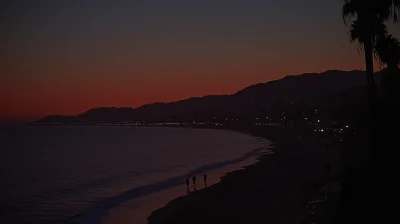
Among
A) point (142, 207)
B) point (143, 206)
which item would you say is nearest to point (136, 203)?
point (143, 206)

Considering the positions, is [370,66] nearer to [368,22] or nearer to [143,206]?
[368,22]

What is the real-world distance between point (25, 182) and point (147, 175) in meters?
13.9

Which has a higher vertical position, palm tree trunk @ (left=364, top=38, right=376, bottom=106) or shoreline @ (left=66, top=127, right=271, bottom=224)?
palm tree trunk @ (left=364, top=38, right=376, bottom=106)

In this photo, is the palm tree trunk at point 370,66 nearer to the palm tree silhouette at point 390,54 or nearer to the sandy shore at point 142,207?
the palm tree silhouette at point 390,54

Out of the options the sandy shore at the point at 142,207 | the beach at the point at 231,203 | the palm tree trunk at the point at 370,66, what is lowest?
the sandy shore at the point at 142,207

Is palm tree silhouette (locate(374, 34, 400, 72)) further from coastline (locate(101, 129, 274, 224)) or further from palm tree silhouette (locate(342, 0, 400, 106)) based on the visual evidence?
coastline (locate(101, 129, 274, 224))

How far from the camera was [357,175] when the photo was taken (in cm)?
751

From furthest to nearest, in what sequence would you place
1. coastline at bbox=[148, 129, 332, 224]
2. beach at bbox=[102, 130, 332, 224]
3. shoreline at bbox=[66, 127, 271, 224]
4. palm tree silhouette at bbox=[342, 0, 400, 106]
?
shoreline at bbox=[66, 127, 271, 224] < beach at bbox=[102, 130, 332, 224] < coastline at bbox=[148, 129, 332, 224] < palm tree silhouette at bbox=[342, 0, 400, 106]

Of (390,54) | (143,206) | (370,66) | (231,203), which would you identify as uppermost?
(390,54)

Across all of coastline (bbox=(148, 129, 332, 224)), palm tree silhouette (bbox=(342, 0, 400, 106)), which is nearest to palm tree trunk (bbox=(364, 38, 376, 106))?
palm tree silhouette (bbox=(342, 0, 400, 106))

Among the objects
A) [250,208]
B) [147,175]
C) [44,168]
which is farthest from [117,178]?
[250,208]

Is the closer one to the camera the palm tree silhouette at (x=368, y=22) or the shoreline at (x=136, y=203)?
the palm tree silhouette at (x=368, y=22)

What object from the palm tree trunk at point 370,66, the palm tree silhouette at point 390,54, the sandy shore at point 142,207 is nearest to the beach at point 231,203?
the sandy shore at point 142,207

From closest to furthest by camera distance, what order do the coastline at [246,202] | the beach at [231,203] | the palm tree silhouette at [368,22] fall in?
the palm tree silhouette at [368,22] → the coastline at [246,202] → the beach at [231,203]
